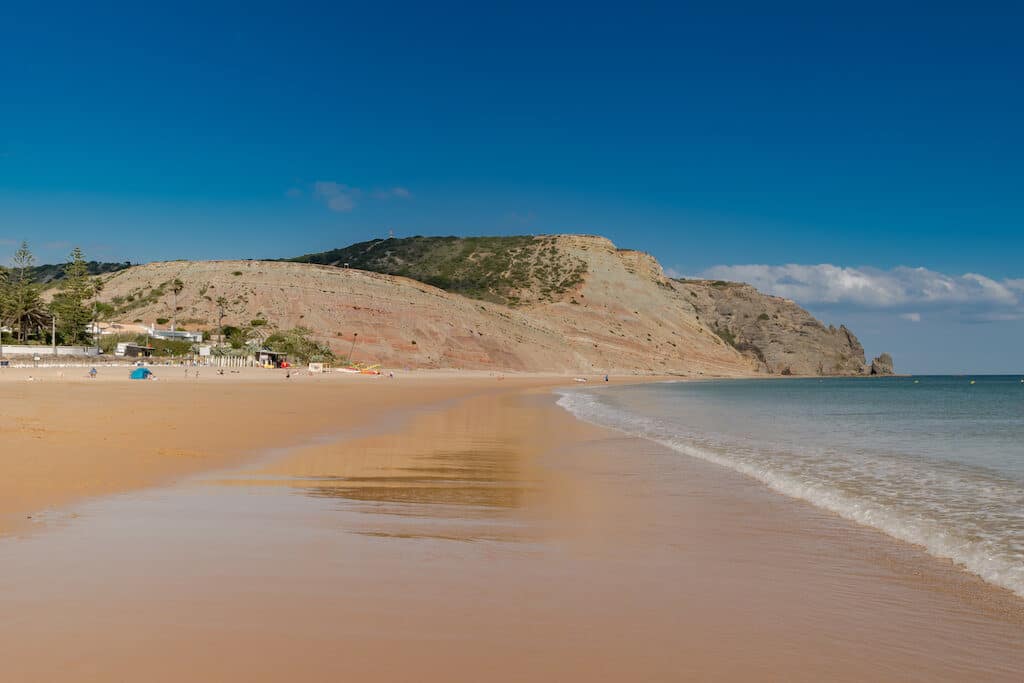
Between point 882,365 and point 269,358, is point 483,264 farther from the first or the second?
point 882,365

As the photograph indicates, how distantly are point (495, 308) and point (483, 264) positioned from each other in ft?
94.8

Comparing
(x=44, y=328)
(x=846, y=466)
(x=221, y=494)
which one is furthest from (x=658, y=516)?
(x=44, y=328)

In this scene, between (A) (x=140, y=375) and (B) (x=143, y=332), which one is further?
(B) (x=143, y=332)

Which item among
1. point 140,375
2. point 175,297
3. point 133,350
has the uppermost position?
point 175,297

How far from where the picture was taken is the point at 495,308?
120m

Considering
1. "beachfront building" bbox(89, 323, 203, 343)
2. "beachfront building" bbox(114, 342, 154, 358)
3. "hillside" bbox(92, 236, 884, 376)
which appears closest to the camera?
"beachfront building" bbox(114, 342, 154, 358)

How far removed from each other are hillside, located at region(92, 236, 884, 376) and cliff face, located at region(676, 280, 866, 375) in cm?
45

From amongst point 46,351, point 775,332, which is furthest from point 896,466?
point 775,332

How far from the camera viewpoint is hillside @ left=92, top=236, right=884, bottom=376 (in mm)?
99875

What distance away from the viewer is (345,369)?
7844 centimetres

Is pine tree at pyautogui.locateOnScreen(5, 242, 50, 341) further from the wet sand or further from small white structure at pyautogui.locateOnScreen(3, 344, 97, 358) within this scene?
the wet sand

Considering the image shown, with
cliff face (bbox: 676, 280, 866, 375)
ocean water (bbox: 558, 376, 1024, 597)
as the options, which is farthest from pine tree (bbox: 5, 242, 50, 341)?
cliff face (bbox: 676, 280, 866, 375)

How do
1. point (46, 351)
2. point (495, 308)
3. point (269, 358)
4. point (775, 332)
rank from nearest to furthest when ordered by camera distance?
point (46, 351) → point (269, 358) → point (495, 308) → point (775, 332)

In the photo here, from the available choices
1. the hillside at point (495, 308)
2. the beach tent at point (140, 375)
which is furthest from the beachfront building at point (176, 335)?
the beach tent at point (140, 375)
